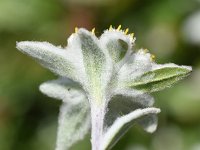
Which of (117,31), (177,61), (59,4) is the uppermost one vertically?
(59,4)

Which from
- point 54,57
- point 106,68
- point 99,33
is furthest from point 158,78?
point 99,33

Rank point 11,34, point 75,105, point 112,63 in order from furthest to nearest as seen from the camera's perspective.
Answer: point 11,34, point 75,105, point 112,63

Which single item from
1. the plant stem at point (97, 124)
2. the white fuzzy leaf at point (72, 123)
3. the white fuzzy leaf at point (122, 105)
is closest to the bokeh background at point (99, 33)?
the white fuzzy leaf at point (72, 123)

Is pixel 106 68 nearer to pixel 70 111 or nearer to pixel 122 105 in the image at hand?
pixel 122 105

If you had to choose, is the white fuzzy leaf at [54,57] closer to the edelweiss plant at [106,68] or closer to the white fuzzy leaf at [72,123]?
the edelweiss plant at [106,68]

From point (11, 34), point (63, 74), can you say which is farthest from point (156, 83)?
point (11, 34)

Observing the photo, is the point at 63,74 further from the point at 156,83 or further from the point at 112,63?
the point at 156,83
